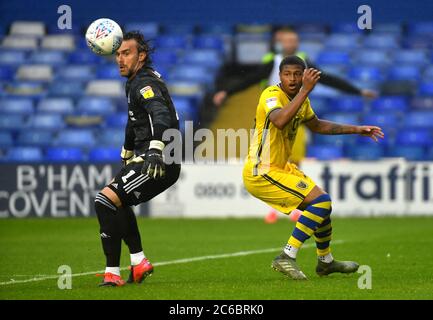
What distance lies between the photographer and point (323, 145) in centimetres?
→ 1975

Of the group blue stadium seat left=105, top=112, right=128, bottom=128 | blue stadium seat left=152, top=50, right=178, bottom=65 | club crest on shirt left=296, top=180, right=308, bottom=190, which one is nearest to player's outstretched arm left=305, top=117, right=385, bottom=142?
club crest on shirt left=296, top=180, right=308, bottom=190

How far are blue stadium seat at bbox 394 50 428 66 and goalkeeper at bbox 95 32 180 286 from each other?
550 inches

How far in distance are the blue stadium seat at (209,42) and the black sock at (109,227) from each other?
1389 cm

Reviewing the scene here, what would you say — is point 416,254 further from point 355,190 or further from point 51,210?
point 51,210

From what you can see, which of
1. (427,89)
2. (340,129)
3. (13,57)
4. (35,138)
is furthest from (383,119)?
(340,129)

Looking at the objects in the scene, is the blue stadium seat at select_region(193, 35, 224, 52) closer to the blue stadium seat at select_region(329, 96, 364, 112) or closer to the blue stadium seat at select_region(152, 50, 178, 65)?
the blue stadium seat at select_region(152, 50, 178, 65)

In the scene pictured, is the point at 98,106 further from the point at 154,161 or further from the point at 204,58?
the point at 154,161

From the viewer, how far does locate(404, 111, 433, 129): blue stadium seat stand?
19812 mm

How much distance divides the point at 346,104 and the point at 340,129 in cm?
1169

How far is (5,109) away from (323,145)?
6.68m

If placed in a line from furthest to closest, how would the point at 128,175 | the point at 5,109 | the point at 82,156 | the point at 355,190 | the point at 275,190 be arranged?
the point at 5,109 < the point at 82,156 < the point at 355,190 < the point at 275,190 < the point at 128,175

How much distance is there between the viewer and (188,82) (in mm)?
21188
